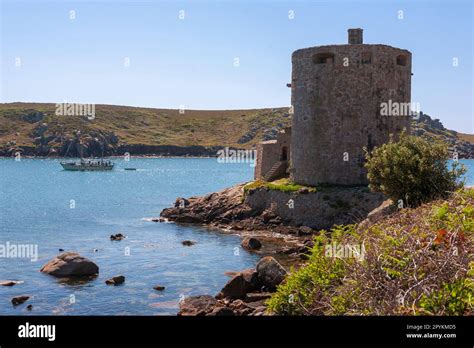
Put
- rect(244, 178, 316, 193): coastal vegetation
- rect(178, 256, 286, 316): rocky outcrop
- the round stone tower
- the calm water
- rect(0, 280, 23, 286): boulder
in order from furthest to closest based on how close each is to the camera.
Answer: rect(244, 178, 316, 193): coastal vegetation < the round stone tower < rect(0, 280, 23, 286): boulder < the calm water < rect(178, 256, 286, 316): rocky outcrop

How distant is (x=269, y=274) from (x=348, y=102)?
22131 mm

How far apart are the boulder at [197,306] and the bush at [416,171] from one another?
11756mm

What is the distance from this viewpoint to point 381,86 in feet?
147

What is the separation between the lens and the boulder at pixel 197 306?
72.6 feet

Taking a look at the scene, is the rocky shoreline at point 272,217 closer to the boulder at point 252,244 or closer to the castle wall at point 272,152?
the boulder at point 252,244

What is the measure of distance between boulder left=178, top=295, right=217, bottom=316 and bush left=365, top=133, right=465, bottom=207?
11.8 meters

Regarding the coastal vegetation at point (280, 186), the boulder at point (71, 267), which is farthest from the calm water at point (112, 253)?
the coastal vegetation at point (280, 186)

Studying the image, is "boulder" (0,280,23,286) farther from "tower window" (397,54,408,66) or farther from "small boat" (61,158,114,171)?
"small boat" (61,158,114,171)

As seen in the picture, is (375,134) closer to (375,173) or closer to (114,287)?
(375,173)

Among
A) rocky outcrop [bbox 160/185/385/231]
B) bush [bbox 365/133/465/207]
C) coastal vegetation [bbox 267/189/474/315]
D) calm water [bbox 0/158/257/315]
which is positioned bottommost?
calm water [bbox 0/158/257/315]

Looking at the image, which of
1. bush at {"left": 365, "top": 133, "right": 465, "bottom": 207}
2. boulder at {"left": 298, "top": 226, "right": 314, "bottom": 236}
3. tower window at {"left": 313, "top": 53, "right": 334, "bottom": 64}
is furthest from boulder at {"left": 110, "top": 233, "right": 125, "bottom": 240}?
bush at {"left": 365, "top": 133, "right": 465, "bottom": 207}

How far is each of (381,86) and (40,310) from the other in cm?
3040

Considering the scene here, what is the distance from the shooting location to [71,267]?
30.6m

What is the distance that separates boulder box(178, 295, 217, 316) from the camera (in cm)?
2212
